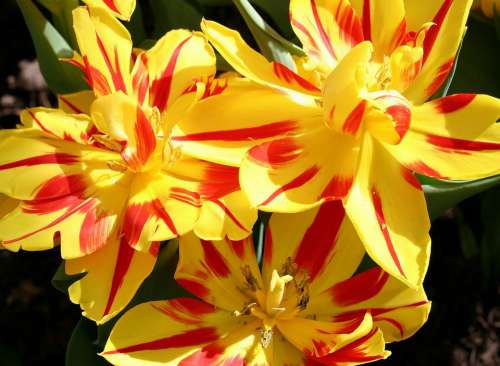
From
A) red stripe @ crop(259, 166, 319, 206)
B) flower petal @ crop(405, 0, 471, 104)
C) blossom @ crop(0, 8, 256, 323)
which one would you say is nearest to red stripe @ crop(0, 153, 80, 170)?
blossom @ crop(0, 8, 256, 323)

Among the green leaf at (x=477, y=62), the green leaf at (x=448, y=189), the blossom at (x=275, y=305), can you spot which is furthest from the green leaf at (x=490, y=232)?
the blossom at (x=275, y=305)

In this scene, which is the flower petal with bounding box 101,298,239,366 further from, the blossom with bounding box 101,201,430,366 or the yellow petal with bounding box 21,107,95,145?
the yellow petal with bounding box 21,107,95,145

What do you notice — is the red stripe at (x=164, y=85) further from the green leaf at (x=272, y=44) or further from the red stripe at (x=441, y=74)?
the red stripe at (x=441, y=74)

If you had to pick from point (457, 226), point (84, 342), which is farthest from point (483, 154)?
point (457, 226)

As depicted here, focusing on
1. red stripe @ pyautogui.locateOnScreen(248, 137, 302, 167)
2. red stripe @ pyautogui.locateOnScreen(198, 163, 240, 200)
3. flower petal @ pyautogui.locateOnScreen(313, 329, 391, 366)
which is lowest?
flower petal @ pyautogui.locateOnScreen(313, 329, 391, 366)

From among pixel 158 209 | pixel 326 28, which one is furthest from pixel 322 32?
pixel 158 209

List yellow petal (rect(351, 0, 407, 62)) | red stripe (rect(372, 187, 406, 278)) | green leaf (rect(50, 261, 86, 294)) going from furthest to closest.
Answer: green leaf (rect(50, 261, 86, 294)) < yellow petal (rect(351, 0, 407, 62)) < red stripe (rect(372, 187, 406, 278))

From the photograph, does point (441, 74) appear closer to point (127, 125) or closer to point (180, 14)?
point (127, 125)
